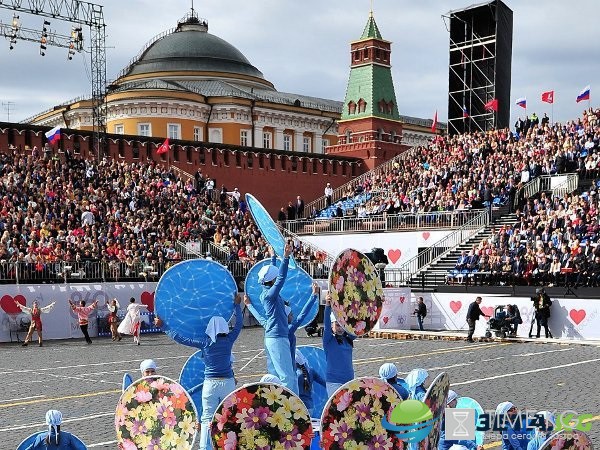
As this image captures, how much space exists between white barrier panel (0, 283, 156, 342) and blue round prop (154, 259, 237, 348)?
1981 cm

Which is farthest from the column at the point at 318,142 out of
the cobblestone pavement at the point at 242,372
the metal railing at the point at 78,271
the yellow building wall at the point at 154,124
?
the cobblestone pavement at the point at 242,372

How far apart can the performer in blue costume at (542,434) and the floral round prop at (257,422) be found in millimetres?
1856

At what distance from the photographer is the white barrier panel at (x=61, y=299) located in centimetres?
2692

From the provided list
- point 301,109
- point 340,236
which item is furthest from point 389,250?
point 301,109

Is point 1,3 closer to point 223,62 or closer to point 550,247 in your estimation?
point 550,247

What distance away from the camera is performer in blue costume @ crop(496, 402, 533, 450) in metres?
7.11

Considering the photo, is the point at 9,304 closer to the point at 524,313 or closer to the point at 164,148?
the point at 524,313

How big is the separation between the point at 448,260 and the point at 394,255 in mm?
5218

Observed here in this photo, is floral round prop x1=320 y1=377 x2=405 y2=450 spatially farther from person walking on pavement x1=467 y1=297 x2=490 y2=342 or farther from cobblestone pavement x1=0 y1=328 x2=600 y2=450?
person walking on pavement x1=467 y1=297 x2=490 y2=342

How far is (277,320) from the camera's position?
9453 mm

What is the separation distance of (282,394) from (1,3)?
34.7 metres

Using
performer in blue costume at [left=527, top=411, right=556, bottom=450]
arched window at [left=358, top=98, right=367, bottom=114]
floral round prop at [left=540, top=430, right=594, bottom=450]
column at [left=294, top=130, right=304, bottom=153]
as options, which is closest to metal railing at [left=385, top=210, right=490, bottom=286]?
arched window at [left=358, top=98, right=367, bottom=114]

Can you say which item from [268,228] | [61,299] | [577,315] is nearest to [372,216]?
[577,315]

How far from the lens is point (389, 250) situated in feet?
131
